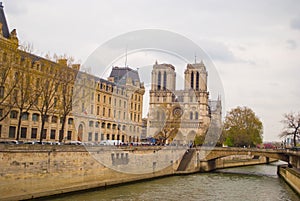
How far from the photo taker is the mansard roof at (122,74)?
5569 centimetres

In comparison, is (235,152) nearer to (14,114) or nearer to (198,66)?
(14,114)

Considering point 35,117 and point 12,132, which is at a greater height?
point 35,117

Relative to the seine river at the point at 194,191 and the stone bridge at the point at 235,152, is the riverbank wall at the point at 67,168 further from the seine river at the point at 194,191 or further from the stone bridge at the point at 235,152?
the stone bridge at the point at 235,152

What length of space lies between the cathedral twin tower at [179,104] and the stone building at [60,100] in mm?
4920

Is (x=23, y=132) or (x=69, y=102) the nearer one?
(x=69, y=102)

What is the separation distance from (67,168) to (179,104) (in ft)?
185

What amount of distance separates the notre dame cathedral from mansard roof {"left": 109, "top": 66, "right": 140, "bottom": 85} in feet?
17.5

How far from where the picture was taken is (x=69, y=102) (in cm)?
3622

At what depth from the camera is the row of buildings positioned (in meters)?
31.6

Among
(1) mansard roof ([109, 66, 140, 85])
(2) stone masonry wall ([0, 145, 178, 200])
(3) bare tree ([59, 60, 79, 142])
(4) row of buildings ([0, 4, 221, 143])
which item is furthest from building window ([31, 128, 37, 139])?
(1) mansard roof ([109, 66, 140, 85])

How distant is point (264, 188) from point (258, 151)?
16441 millimetres

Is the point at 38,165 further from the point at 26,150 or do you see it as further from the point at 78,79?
the point at 78,79

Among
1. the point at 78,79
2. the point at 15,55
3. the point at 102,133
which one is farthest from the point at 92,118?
the point at 15,55

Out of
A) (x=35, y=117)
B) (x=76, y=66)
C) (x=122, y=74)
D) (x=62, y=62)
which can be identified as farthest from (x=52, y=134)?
(x=122, y=74)
